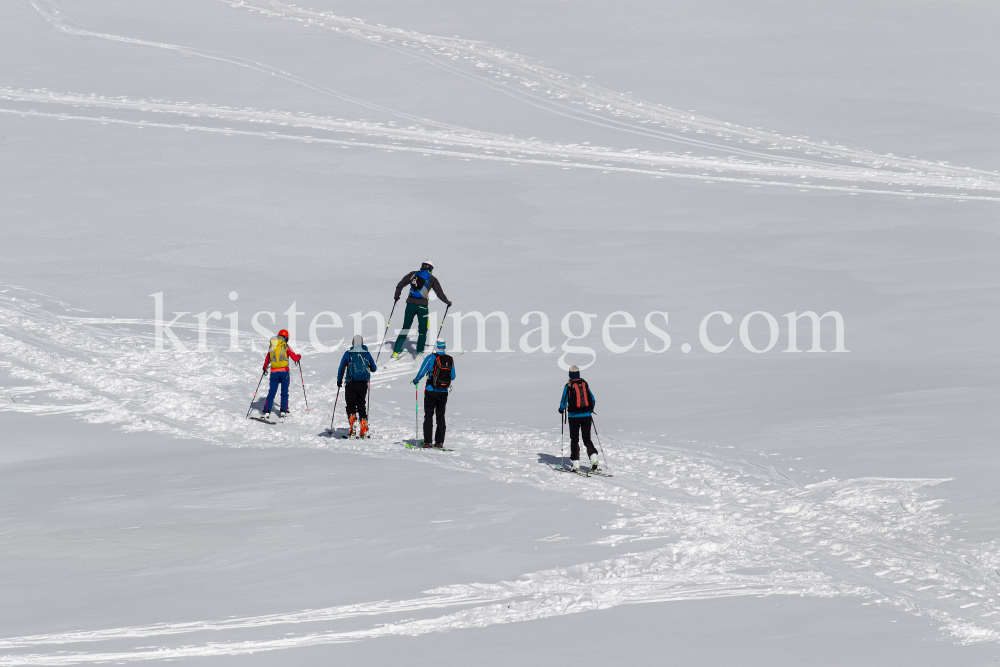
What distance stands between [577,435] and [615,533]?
6.64 feet

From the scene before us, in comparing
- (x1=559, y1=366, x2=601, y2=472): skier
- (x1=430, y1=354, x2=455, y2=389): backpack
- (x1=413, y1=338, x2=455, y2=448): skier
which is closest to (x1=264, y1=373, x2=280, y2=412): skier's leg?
(x1=413, y1=338, x2=455, y2=448): skier

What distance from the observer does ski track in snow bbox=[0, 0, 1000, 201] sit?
70.0 feet

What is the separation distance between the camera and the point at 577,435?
1131 centimetres

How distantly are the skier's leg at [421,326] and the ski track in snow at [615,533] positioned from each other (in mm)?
613

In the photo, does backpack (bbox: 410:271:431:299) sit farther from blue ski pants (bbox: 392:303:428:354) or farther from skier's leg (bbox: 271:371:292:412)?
skier's leg (bbox: 271:371:292:412)

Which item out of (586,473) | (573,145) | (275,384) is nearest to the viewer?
(586,473)

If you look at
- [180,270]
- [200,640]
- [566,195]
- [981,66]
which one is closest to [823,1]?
[981,66]

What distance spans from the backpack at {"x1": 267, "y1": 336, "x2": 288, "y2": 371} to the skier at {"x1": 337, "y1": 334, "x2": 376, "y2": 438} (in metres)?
0.87

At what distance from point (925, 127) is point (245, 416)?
1758cm

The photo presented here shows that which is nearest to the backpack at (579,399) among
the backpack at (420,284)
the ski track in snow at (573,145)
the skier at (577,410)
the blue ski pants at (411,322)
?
the skier at (577,410)

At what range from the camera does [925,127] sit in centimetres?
2352

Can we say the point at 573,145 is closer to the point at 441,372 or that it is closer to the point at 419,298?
the point at 419,298

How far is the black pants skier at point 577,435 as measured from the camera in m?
11.3

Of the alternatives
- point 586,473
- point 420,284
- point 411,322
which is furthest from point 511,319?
point 586,473
